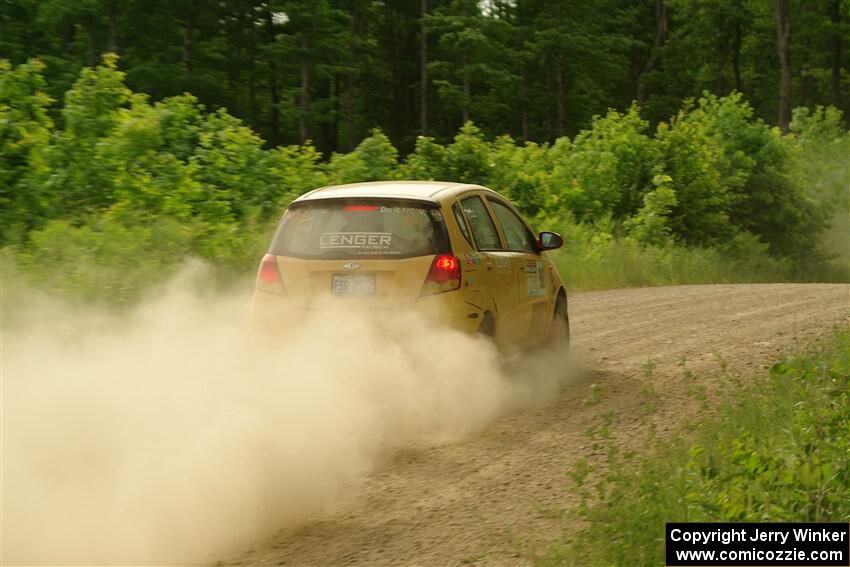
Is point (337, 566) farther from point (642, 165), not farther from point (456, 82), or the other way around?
point (456, 82)

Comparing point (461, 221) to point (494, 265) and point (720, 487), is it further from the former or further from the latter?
point (720, 487)

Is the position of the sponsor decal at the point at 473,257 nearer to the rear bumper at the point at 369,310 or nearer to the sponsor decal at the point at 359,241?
the rear bumper at the point at 369,310

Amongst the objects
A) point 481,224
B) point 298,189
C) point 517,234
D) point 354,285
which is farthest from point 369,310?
point 298,189

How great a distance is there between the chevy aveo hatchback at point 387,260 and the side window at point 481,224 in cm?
3

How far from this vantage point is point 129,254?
1347 cm

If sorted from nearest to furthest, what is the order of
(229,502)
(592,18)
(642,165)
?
(229,502)
(642,165)
(592,18)

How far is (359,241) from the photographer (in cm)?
841

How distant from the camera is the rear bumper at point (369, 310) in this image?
8180 millimetres

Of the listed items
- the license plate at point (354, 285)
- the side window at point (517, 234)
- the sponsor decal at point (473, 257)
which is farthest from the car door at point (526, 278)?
the license plate at point (354, 285)

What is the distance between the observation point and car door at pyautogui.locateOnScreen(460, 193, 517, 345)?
901cm

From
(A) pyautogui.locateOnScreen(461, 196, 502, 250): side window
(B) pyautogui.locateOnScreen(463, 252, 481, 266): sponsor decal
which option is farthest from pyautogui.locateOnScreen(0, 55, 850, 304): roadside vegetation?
(B) pyautogui.locateOnScreen(463, 252, 481, 266): sponsor decal

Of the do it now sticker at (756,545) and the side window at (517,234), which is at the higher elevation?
the side window at (517,234)

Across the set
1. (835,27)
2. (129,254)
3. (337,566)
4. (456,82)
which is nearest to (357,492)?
(337,566)

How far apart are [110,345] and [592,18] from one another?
6186 centimetres
